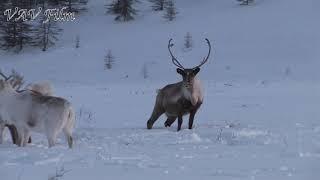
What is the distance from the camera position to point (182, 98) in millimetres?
11820

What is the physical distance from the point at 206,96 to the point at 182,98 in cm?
785

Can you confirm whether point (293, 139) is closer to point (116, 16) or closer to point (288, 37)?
point (288, 37)

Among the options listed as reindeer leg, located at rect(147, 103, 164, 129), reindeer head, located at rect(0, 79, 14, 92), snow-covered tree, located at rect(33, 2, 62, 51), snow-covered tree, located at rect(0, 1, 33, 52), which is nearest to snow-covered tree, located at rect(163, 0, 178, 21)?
snow-covered tree, located at rect(33, 2, 62, 51)

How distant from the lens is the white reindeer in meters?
8.94

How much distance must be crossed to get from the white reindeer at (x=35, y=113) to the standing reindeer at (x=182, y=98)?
2.84m

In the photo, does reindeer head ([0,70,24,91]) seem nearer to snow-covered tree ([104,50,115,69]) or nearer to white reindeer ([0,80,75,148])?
white reindeer ([0,80,75,148])

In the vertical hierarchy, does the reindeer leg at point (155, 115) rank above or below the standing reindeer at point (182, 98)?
below

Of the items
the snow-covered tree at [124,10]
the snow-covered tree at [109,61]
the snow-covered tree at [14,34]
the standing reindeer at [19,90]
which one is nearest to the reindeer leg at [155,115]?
the standing reindeer at [19,90]

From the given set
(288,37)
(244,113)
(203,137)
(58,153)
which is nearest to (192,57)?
(288,37)

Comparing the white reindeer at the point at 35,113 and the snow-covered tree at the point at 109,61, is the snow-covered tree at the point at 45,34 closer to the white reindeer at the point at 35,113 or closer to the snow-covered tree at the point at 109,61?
the snow-covered tree at the point at 109,61

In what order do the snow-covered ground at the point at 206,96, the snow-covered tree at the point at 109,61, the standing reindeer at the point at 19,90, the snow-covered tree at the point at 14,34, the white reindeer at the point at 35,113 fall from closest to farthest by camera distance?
the snow-covered ground at the point at 206,96 < the white reindeer at the point at 35,113 < the standing reindeer at the point at 19,90 < the snow-covered tree at the point at 109,61 < the snow-covered tree at the point at 14,34

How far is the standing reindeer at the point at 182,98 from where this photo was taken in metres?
11.6

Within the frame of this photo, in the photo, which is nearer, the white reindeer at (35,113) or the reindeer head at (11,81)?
the white reindeer at (35,113)

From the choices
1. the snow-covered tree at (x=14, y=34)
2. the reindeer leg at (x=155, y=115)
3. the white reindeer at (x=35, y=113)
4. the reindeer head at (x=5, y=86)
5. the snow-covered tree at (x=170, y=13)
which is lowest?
the reindeer leg at (x=155, y=115)
